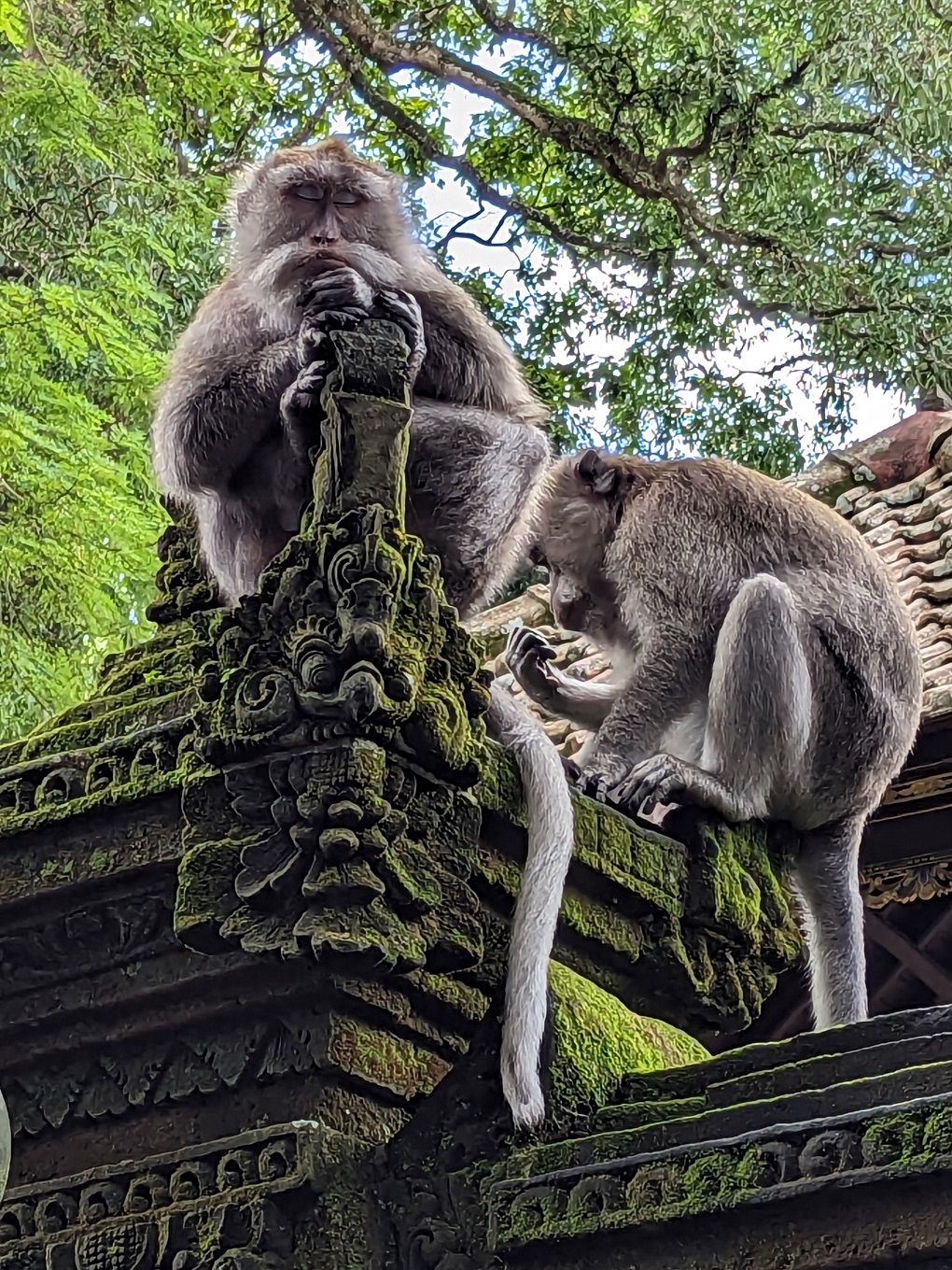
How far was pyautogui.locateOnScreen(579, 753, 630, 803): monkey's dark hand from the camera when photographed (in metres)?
3.40

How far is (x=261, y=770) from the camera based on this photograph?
2391mm

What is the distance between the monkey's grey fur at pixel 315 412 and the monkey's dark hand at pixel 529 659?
0.57m

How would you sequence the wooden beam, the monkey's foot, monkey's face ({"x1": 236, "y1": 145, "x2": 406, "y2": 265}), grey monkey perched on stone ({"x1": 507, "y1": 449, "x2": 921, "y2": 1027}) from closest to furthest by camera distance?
the monkey's foot → monkey's face ({"x1": 236, "y1": 145, "x2": 406, "y2": 265}) → grey monkey perched on stone ({"x1": 507, "y1": 449, "x2": 921, "y2": 1027}) → the wooden beam

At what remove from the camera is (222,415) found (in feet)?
9.40

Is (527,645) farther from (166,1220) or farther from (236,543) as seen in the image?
(166,1220)

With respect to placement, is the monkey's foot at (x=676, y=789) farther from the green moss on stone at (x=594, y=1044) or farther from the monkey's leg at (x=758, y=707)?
the green moss on stone at (x=594, y=1044)

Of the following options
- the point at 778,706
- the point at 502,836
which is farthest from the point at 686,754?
the point at 502,836

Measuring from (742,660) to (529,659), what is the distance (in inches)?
19.4

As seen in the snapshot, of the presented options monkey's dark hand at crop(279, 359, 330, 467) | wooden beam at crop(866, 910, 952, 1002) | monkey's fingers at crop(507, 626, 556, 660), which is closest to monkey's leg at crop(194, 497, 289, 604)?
monkey's dark hand at crop(279, 359, 330, 467)

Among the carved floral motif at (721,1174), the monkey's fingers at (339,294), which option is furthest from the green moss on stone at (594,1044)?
the monkey's fingers at (339,294)

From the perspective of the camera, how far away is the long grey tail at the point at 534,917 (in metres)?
2.42

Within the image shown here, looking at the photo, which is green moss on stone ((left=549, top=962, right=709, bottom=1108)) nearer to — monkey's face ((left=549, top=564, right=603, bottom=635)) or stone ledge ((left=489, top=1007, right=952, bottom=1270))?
stone ledge ((left=489, top=1007, right=952, bottom=1270))

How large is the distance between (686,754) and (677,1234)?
1749 mm

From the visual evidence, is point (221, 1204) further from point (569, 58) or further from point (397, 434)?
point (569, 58)
